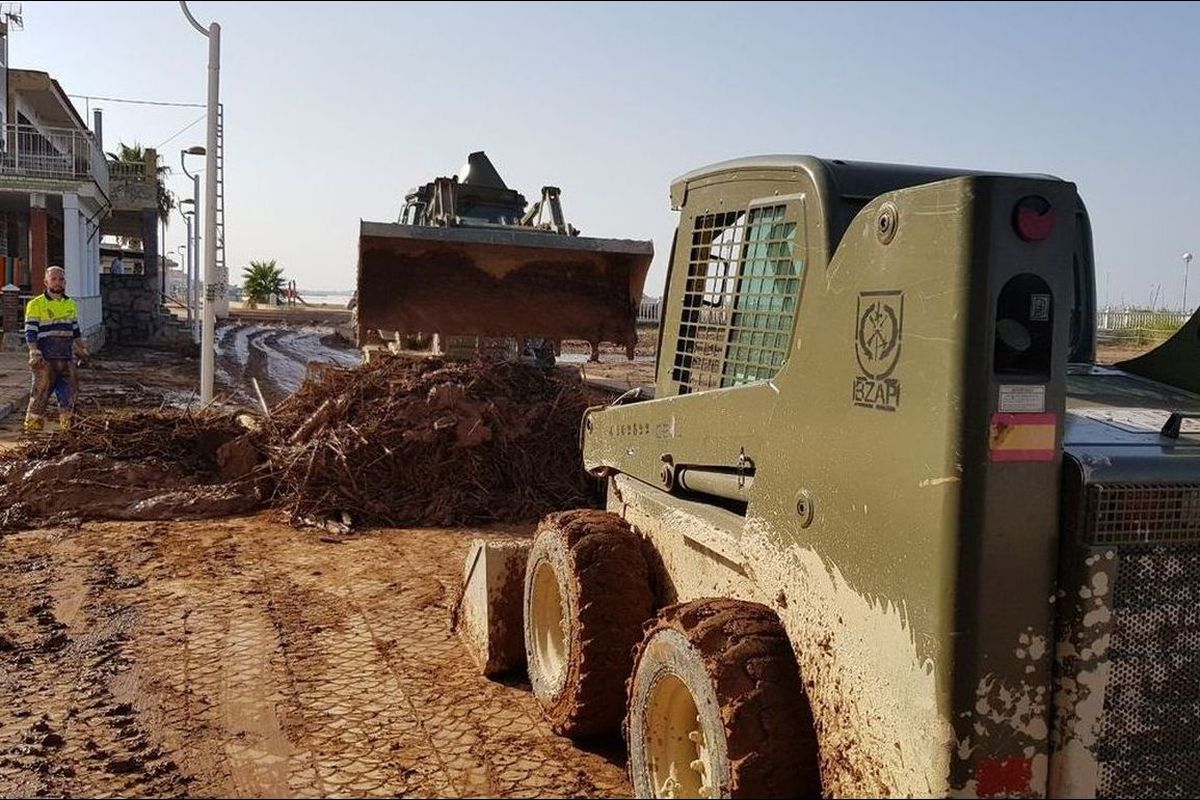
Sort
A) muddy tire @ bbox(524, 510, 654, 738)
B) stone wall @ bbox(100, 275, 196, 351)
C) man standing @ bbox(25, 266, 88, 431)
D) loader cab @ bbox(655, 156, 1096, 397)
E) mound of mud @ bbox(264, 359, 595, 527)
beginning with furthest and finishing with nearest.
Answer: stone wall @ bbox(100, 275, 196, 351) < man standing @ bbox(25, 266, 88, 431) < mound of mud @ bbox(264, 359, 595, 527) < muddy tire @ bbox(524, 510, 654, 738) < loader cab @ bbox(655, 156, 1096, 397)

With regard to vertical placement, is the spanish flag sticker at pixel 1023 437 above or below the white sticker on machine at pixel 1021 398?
below

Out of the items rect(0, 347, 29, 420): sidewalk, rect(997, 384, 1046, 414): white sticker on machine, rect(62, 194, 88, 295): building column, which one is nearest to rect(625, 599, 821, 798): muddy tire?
rect(997, 384, 1046, 414): white sticker on machine

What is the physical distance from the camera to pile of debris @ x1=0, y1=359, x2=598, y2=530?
8805mm

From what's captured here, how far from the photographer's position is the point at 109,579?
686 centimetres

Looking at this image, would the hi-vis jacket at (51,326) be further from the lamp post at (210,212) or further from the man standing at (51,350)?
the lamp post at (210,212)

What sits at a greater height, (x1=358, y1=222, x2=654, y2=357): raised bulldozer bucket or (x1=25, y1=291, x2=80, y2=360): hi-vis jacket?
(x1=358, y1=222, x2=654, y2=357): raised bulldozer bucket

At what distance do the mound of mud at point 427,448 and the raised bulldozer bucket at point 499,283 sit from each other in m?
Result: 0.47

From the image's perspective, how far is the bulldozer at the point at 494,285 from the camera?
945cm

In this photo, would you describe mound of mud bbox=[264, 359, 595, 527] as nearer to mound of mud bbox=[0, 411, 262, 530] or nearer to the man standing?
mound of mud bbox=[0, 411, 262, 530]

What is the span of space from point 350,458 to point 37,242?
19602 millimetres

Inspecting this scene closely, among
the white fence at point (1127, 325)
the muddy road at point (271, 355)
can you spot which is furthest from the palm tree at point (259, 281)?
the white fence at point (1127, 325)

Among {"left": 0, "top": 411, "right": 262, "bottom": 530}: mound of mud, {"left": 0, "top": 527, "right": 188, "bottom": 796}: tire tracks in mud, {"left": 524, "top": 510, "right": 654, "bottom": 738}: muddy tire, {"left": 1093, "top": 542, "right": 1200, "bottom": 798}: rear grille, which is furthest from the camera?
{"left": 0, "top": 411, "right": 262, "bottom": 530}: mound of mud

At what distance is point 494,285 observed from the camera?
988cm

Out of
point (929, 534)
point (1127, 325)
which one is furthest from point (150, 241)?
point (929, 534)
